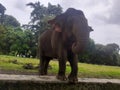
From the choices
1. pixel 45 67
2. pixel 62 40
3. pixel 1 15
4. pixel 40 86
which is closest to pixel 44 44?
pixel 45 67

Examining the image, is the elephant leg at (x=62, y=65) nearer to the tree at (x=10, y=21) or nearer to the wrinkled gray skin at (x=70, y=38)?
the wrinkled gray skin at (x=70, y=38)

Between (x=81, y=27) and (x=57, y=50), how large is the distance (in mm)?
1099

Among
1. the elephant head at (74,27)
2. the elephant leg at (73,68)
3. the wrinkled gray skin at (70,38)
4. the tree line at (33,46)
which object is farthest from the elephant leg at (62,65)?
the tree line at (33,46)

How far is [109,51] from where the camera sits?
44344 millimetres

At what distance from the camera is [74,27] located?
6.09 m

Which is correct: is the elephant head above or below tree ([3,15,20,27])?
below

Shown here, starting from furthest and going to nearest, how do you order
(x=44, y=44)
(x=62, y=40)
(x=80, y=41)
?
(x=44, y=44) → (x=62, y=40) → (x=80, y=41)

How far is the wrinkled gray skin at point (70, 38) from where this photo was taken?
19.2 feet

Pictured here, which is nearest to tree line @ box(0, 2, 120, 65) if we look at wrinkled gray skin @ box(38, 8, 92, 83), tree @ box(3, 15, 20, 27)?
tree @ box(3, 15, 20, 27)

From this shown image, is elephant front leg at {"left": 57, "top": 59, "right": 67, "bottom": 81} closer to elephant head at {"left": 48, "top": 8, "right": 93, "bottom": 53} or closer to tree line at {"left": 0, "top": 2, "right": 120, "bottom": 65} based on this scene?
elephant head at {"left": 48, "top": 8, "right": 93, "bottom": 53}

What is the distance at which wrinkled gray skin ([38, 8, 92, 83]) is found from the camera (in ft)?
19.2

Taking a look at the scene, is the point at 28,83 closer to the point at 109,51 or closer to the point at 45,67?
the point at 45,67

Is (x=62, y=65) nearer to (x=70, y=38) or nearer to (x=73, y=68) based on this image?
(x=73, y=68)

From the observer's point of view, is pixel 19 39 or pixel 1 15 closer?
pixel 19 39
